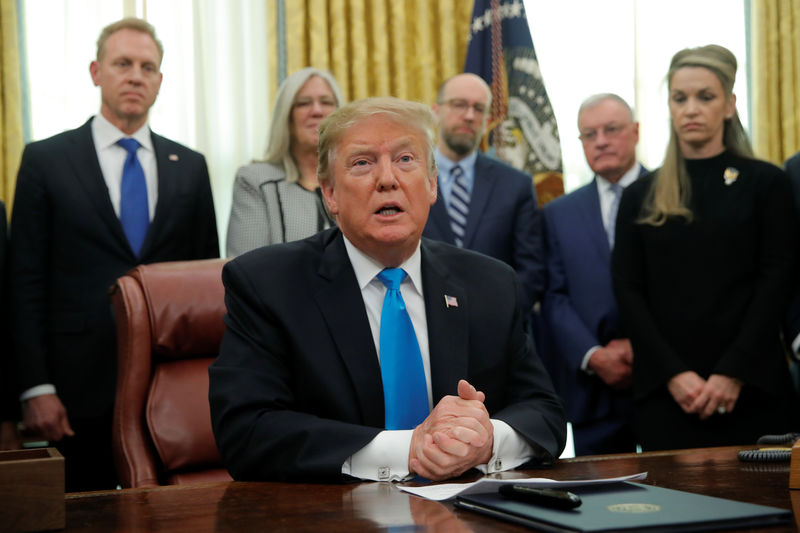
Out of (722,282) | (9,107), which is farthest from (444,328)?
(9,107)

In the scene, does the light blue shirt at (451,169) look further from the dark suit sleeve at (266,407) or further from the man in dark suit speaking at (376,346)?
the dark suit sleeve at (266,407)

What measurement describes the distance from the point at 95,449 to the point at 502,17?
3.55m

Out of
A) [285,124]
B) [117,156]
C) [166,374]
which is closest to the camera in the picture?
[166,374]

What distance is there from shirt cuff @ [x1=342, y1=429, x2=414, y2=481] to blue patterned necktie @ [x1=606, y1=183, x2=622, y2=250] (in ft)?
7.53

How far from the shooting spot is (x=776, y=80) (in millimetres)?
6078

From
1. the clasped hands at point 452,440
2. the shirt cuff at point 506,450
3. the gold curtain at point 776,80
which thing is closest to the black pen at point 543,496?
the clasped hands at point 452,440

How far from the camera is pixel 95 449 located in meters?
3.47

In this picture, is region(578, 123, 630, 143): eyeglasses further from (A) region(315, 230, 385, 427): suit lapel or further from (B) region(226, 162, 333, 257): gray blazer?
(A) region(315, 230, 385, 427): suit lapel

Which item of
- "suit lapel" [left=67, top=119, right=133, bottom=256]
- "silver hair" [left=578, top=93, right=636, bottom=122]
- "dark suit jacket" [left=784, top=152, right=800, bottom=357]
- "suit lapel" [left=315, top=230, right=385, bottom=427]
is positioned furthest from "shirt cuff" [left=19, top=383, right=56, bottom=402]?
"dark suit jacket" [left=784, top=152, right=800, bottom=357]

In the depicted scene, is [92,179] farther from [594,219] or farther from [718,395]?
[718,395]

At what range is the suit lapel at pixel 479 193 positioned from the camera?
3967mm

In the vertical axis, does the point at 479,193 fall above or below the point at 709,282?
above

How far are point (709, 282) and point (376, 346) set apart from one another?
174 centimetres

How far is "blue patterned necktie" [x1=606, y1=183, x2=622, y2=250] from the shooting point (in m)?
3.98
